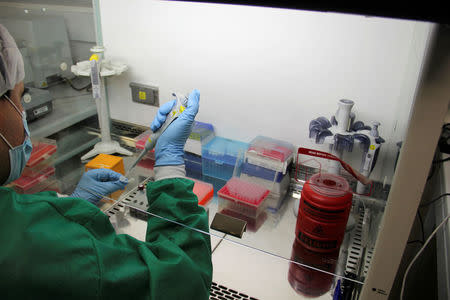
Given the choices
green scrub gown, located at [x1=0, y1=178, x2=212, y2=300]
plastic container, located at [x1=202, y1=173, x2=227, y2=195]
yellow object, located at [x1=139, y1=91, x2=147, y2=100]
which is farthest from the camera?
yellow object, located at [x1=139, y1=91, x2=147, y2=100]

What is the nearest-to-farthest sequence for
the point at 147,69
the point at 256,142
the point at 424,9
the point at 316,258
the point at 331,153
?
the point at 424,9 < the point at 316,258 < the point at 331,153 < the point at 256,142 < the point at 147,69

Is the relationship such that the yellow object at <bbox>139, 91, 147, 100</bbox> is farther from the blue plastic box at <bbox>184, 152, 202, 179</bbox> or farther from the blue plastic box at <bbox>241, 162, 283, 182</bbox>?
the blue plastic box at <bbox>241, 162, 283, 182</bbox>

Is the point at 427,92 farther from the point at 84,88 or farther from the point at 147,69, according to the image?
the point at 84,88

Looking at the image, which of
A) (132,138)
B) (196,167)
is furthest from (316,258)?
(132,138)

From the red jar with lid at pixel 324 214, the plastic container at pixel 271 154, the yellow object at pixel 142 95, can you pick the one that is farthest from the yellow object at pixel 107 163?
the red jar with lid at pixel 324 214

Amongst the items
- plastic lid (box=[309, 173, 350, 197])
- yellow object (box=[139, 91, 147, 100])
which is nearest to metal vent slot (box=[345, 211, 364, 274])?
plastic lid (box=[309, 173, 350, 197])

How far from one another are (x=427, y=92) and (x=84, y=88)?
61.6 inches

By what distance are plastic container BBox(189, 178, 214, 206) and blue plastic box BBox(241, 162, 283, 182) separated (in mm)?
166

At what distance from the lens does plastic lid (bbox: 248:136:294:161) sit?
128 cm

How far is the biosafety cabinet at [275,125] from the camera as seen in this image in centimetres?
95

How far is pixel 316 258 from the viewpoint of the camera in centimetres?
93

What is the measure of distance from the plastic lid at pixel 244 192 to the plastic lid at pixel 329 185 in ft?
0.65

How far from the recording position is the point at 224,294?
988mm

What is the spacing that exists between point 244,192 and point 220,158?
23cm
